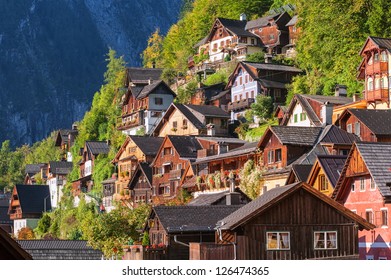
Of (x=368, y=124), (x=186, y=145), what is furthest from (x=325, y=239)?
(x=186, y=145)

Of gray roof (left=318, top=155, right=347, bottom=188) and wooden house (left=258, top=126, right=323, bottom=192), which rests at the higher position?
wooden house (left=258, top=126, right=323, bottom=192)

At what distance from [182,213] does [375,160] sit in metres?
11.5

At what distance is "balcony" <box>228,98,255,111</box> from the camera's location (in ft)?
332

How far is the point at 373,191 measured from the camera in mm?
51469

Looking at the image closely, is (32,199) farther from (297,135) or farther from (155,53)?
(297,135)

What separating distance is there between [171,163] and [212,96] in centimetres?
2415

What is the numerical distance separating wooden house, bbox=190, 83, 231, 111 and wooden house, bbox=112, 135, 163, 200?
29.4ft

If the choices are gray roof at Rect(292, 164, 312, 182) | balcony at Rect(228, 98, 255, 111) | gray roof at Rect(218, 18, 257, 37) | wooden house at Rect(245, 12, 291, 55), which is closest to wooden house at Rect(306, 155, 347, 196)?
gray roof at Rect(292, 164, 312, 182)

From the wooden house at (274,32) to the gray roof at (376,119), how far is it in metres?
52.9

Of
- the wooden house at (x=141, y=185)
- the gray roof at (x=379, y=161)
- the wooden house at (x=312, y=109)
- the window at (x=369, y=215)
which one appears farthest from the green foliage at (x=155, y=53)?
the gray roof at (x=379, y=161)

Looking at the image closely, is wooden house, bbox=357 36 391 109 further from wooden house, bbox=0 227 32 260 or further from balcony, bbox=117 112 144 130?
wooden house, bbox=0 227 32 260

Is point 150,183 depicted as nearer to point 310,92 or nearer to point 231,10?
point 310,92

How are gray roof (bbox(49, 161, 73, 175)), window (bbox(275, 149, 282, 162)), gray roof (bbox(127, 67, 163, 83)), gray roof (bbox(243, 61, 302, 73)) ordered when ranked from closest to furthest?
window (bbox(275, 149, 282, 162)), gray roof (bbox(243, 61, 302, 73)), gray roof (bbox(127, 67, 163, 83)), gray roof (bbox(49, 161, 73, 175))

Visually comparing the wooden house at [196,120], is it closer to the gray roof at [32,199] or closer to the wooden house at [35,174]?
the gray roof at [32,199]
